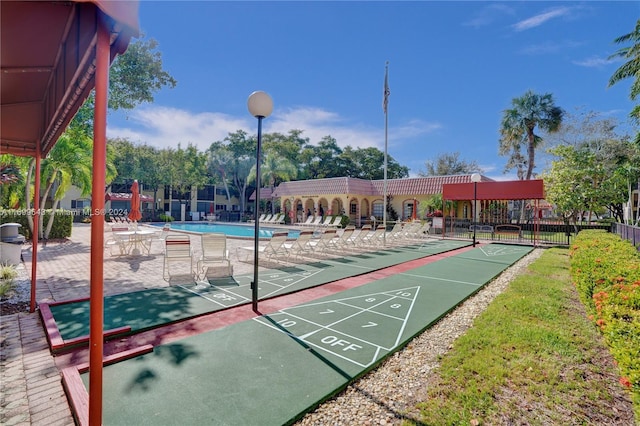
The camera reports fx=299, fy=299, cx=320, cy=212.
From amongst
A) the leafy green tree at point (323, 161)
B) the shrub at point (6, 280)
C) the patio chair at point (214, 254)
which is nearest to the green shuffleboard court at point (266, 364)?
the patio chair at point (214, 254)

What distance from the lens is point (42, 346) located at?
3.86 meters

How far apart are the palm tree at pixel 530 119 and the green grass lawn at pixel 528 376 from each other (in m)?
28.1

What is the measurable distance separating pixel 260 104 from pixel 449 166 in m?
46.3

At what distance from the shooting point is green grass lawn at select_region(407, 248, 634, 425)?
8.79 feet

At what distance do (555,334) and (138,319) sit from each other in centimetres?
626

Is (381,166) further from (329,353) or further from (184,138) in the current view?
(329,353)

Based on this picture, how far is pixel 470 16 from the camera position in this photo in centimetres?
1123

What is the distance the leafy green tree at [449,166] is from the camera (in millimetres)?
45094

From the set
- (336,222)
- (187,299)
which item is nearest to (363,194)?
(336,222)

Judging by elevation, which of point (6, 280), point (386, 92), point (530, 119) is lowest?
point (6, 280)

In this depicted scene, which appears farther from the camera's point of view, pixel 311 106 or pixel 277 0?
pixel 311 106

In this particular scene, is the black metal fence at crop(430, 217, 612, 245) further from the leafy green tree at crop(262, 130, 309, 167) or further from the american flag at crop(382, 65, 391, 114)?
the leafy green tree at crop(262, 130, 309, 167)

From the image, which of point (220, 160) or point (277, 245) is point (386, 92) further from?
point (220, 160)

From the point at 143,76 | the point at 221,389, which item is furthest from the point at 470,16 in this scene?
the point at 221,389
